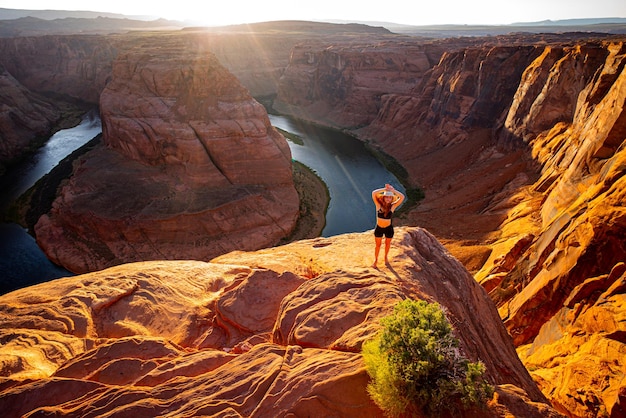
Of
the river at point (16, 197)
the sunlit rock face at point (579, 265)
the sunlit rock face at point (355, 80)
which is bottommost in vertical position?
the river at point (16, 197)

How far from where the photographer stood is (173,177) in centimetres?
3778

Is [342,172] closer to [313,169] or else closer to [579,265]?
[313,169]

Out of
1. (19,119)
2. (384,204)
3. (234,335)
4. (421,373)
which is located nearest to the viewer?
(421,373)

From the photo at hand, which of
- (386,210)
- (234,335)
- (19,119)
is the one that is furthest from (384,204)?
(19,119)

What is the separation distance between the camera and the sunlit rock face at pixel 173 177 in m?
33.7

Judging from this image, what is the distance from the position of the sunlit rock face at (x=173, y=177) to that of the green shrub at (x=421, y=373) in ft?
94.8

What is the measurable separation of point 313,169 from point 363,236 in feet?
129

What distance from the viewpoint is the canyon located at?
32.0 ft

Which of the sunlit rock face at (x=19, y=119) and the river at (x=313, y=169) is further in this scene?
the sunlit rock face at (x=19, y=119)

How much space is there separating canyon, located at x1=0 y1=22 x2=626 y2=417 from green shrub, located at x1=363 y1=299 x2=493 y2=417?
0.78 m

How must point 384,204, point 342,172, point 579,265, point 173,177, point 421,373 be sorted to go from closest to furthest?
point 421,373 < point 384,204 < point 579,265 < point 173,177 < point 342,172

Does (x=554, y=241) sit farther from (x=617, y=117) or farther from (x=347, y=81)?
(x=347, y=81)

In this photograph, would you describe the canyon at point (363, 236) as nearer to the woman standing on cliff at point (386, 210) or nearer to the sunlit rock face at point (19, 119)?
the sunlit rock face at point (19, 119)

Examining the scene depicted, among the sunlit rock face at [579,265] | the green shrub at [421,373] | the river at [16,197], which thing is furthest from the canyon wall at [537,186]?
the river at [16,197]
